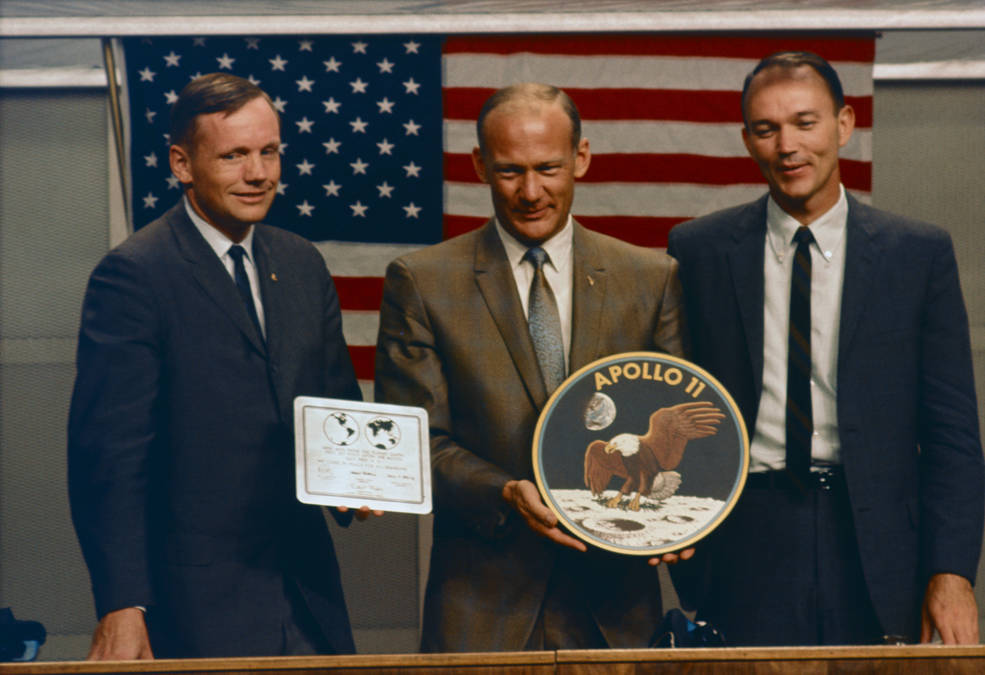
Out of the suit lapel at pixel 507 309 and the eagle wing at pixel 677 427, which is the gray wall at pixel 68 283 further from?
the eagle wing at pixel 677 427

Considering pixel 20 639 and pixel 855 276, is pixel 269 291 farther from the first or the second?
pixel 855 276

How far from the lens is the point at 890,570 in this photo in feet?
9.13

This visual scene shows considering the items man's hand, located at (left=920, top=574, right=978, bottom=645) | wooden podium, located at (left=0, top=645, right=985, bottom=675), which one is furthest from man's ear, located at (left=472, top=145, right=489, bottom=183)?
man's hand, located at (left=920, top=574, right=978, bottom=645)

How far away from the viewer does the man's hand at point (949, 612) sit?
109 inches

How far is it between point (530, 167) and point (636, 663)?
4.16 ft

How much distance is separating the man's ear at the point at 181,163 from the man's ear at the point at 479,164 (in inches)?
29.5

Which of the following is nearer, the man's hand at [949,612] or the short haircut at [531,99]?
the man's hand at [949,612]

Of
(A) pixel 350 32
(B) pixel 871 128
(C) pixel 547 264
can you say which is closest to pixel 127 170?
(A) pixel 350 32

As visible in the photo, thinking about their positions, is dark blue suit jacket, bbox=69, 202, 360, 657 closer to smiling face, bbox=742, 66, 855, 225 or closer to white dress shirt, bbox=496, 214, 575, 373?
white dress shirt, bbox=496, 214, 575, 373

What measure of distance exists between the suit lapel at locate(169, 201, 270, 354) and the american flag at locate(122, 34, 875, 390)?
206 millimetres

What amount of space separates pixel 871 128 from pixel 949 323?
1.87 feet

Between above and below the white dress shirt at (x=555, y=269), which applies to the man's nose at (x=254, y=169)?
above

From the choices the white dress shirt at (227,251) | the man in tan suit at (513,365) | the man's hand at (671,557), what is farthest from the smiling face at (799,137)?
the white dress shirt at (227,251)

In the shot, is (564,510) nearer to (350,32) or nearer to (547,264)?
(547,264)
